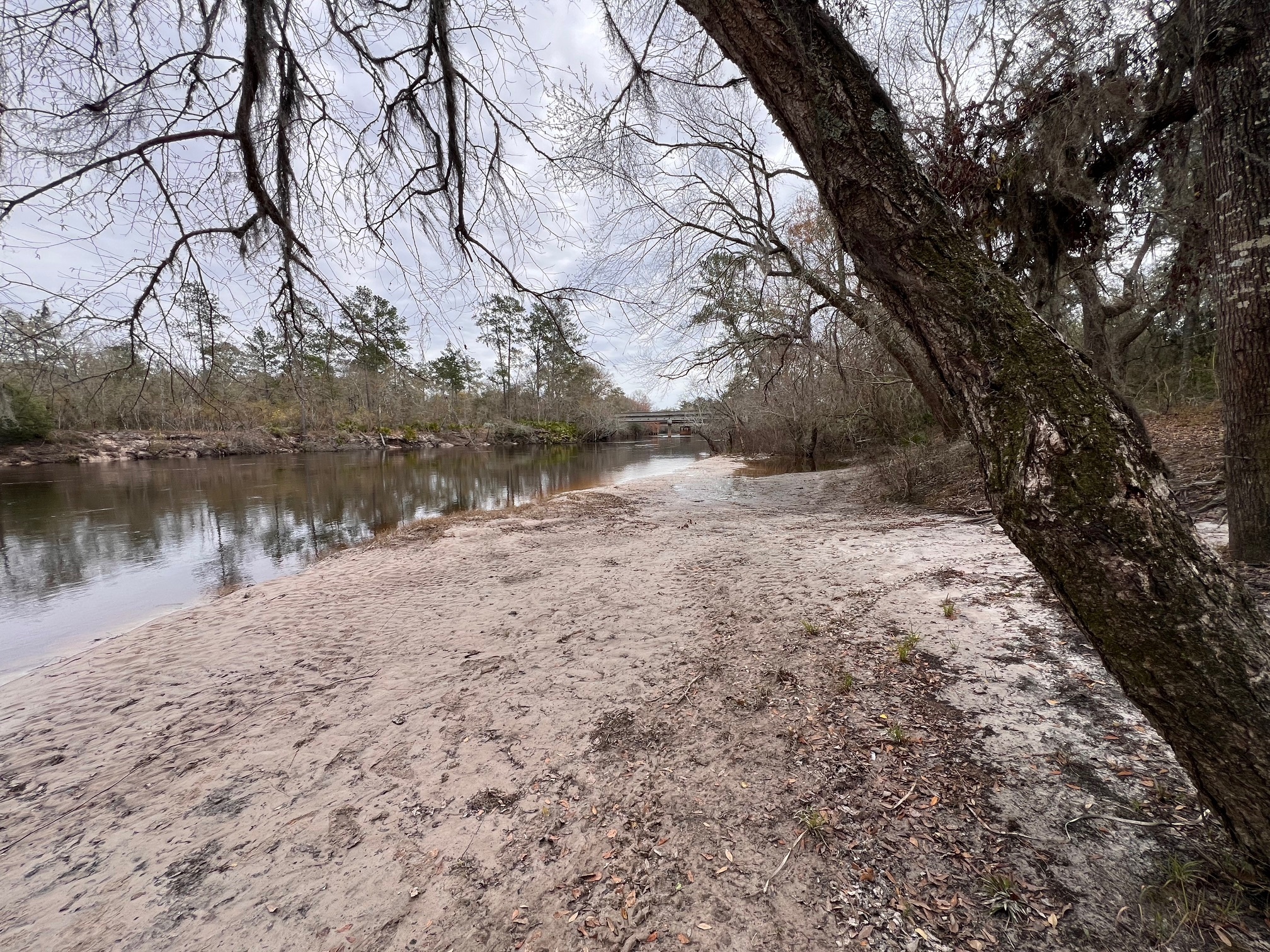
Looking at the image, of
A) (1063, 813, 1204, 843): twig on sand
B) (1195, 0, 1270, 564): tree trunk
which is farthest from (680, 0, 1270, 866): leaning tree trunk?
(1195, 0, 1270, 564): tree trunk

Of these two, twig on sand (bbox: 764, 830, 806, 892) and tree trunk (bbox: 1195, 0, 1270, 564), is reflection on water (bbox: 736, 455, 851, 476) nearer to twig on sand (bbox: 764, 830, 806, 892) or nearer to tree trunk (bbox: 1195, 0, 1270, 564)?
tree trunk (bbox: 1195, 0, 1270, 564)

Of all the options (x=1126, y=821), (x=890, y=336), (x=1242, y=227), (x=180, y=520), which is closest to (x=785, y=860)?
(x=1126, y=821)

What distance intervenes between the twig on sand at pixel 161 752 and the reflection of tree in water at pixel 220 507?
16.3 ft

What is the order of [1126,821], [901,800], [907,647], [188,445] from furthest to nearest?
[188,445], [907,647], [901,800], [1126,821]

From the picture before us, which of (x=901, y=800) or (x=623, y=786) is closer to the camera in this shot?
(x=901, y=800)

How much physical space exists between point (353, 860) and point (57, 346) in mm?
2847

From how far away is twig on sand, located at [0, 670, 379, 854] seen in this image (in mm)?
2162

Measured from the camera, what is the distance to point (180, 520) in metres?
10.9

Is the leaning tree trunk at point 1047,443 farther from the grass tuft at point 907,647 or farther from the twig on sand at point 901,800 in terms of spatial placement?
the grass tuft at point 907,647

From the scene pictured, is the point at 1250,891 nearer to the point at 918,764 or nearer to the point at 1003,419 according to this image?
the point at 918,764

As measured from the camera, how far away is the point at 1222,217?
7.59 feet

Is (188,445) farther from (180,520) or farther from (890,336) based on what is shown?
(890,336)

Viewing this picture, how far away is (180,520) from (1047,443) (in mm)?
15638

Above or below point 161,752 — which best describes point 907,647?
above
